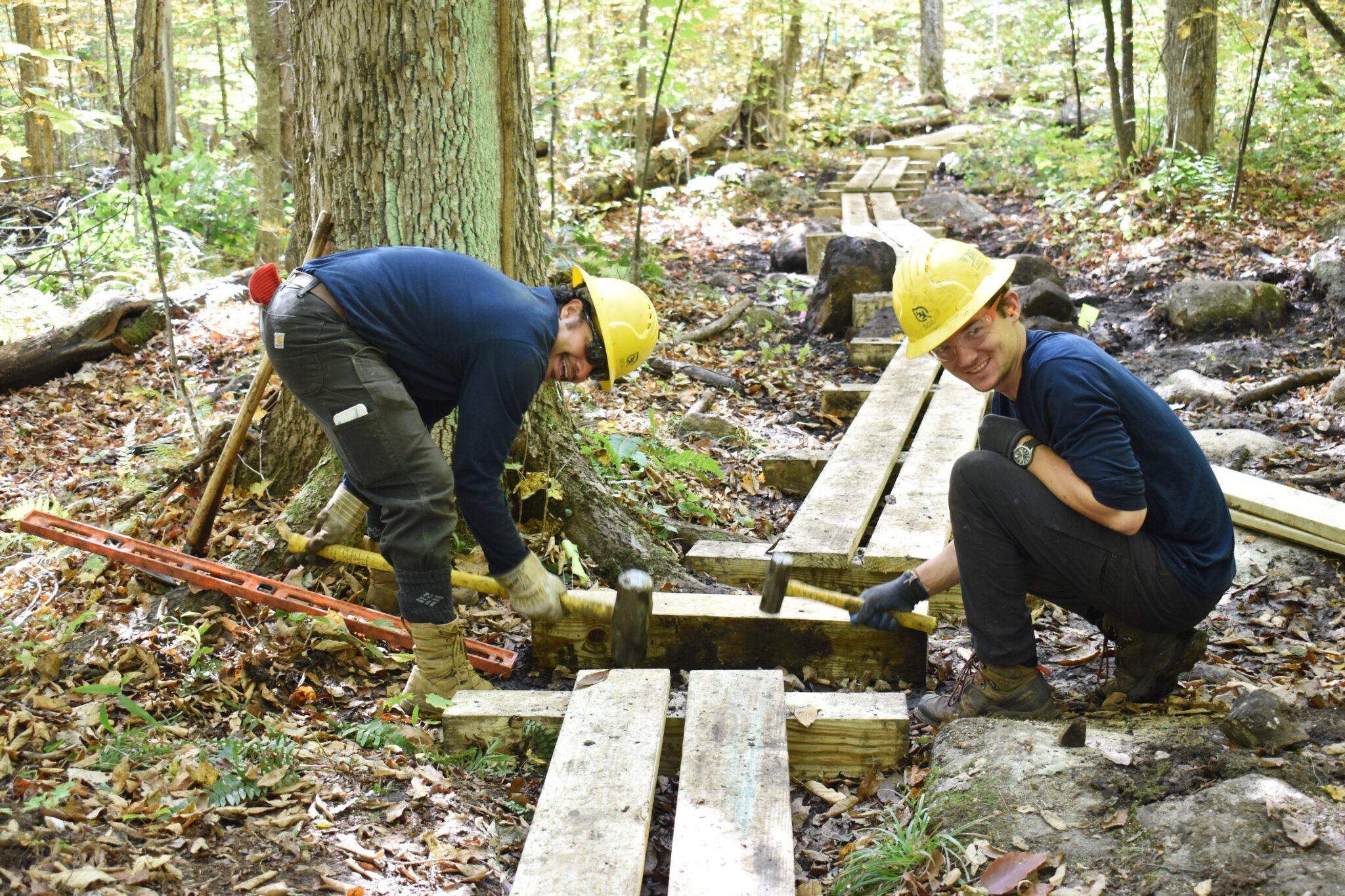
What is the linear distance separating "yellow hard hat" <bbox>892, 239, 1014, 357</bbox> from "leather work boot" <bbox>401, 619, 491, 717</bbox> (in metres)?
1.84

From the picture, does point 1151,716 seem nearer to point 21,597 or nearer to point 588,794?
point 588,794

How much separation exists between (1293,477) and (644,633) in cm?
377

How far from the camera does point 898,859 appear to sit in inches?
97.0

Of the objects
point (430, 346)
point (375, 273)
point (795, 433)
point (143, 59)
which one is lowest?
point (795, 433)

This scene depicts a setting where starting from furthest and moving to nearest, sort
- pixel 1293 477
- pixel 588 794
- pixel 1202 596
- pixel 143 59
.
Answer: pixel 143 59 → pixel 1293 477 → pixel 1202 596 → pixel 588 794

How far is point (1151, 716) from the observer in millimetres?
3027

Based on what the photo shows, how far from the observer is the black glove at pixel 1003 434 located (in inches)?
116

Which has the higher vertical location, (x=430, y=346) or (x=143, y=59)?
(x=143, y=59)

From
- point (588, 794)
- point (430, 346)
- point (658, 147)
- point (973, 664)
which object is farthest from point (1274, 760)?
point (658, 147)

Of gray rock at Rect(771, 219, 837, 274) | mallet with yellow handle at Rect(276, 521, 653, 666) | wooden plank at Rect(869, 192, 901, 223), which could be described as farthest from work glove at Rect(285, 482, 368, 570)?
wooden plank at Rect(869, 192, 901, 223)

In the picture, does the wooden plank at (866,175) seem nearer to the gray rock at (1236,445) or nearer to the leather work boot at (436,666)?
the gray rock at (1236,445)

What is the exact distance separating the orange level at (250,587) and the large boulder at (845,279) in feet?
18.2

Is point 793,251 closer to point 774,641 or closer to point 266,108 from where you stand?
point 266,108

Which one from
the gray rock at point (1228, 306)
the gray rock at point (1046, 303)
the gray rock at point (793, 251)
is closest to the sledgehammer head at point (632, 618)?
the gray rock at point (1046, 303)
